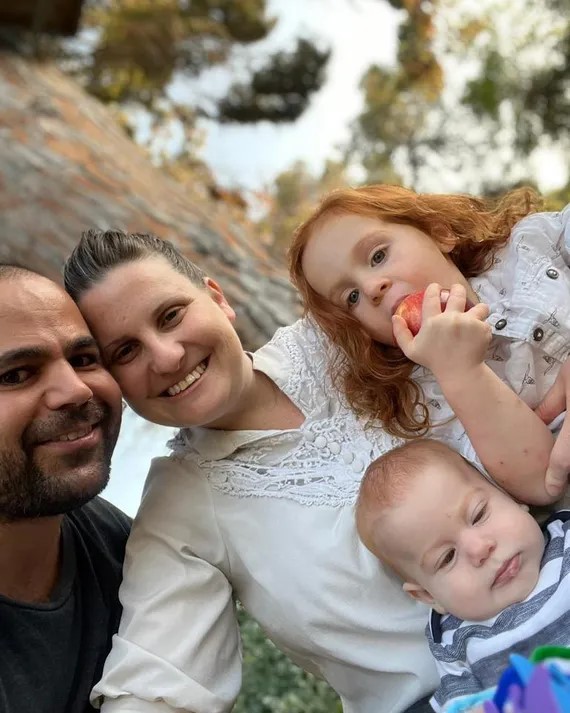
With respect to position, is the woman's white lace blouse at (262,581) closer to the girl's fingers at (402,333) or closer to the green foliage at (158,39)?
the girl's fingers at (402,333)

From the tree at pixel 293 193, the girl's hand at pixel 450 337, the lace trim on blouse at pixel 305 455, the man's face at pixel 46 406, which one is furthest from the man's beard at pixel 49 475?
the tree at pixel 293 193

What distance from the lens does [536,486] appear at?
3.94 ft

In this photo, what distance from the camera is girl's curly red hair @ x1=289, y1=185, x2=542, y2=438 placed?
1403mm

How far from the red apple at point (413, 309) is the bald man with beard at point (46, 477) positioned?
513mm

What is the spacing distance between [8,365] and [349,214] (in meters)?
0.66

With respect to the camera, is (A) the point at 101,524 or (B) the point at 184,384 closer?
(B) the point at 184,384

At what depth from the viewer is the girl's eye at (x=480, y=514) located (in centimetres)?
114

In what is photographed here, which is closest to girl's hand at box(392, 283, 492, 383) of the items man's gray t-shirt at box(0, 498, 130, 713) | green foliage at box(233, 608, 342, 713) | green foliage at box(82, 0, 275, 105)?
man's gray t-shirt at box(0, 498, 130, 713)

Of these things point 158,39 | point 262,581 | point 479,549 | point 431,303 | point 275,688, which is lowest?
point 275,688

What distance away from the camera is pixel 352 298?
4.61 feet

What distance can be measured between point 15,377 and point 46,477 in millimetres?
169

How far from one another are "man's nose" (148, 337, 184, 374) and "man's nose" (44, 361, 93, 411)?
0.40 ft

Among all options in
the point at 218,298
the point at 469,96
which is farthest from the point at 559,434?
the point at 469,96

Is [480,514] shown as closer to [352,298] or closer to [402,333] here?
[402,333]
